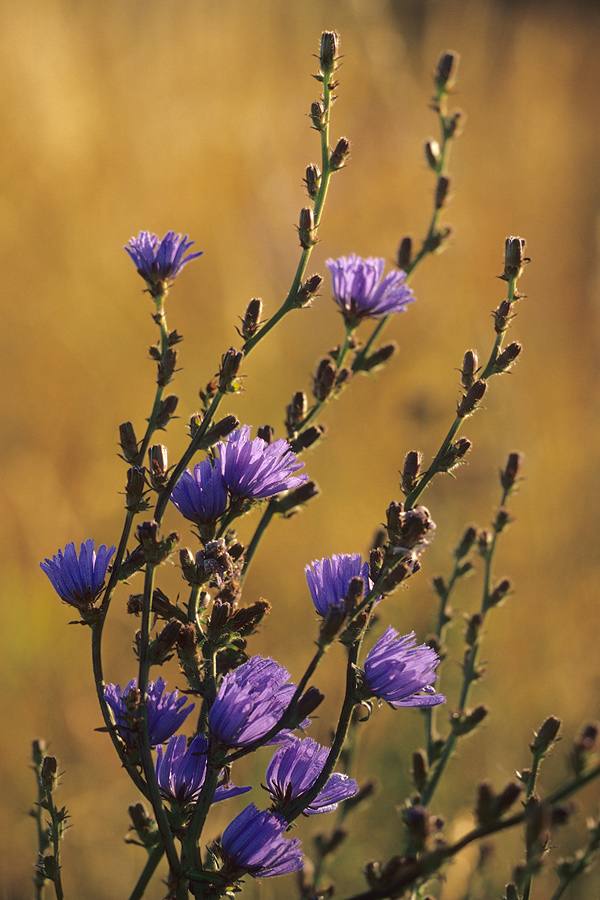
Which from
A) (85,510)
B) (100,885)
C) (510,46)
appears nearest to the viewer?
(100,885)

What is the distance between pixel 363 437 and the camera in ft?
12.2

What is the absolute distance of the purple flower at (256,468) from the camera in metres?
0.99

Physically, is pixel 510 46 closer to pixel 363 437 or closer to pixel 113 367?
pixel 363 437

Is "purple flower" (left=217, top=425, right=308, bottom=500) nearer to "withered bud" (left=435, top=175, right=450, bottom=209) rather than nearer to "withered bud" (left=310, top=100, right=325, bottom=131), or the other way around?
"withered bud" (left=310, top=100, right=325, bottom=131)

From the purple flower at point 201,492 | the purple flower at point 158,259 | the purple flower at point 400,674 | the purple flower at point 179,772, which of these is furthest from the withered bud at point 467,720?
the purple flower at point 158,259

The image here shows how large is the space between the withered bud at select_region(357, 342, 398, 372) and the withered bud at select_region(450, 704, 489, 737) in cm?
63

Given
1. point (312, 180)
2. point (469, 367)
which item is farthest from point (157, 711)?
point (312, 180)

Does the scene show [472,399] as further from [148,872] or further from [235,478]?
[148,872]

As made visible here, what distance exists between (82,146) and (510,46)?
9.87ft

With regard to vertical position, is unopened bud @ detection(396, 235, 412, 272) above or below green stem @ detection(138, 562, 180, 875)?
above

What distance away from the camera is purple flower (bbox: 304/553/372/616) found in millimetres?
980

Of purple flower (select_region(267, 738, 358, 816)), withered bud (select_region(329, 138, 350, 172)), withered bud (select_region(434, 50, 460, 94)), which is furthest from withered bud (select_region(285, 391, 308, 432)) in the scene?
withered bud (select_region(434, 50, 460, 94))

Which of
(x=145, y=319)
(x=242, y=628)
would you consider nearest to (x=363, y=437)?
(x=145, y=319)

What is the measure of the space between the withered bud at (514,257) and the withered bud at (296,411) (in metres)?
0.37
